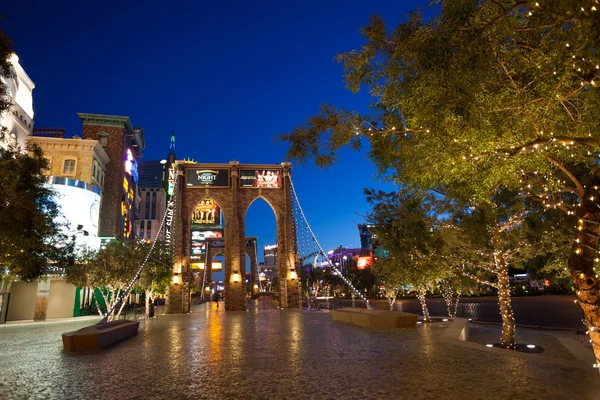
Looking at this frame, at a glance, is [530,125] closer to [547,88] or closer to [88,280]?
[547,88]

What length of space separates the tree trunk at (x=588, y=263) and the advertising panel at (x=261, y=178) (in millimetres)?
34179

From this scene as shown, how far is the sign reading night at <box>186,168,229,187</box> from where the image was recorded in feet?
123

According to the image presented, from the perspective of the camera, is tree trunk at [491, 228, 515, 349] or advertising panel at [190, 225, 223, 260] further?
advertising panel at [190, 225, 223, 260]

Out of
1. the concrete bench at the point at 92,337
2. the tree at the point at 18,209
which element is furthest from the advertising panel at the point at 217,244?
the concrete bench at the point at 92,337

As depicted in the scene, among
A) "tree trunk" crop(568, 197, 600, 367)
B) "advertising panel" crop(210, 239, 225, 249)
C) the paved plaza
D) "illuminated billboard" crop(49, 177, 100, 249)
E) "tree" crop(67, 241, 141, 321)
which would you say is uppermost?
"advertising panel" crop(210, 239, 225, 249)

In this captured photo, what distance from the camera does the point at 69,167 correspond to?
37.2 m

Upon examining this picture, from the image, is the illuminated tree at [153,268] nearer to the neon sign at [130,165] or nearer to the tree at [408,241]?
the tree at [408,241]

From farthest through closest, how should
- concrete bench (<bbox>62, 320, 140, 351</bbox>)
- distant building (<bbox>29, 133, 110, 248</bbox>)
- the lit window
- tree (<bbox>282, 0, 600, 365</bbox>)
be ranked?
the lit window → distant building (<bbox>29, 133, 110, 248</bbox>) → concrete bench (<bbox>62, 320, 140, 351</bbox>) → tree (<bbox>282, 0, 600, 365</bbox>)

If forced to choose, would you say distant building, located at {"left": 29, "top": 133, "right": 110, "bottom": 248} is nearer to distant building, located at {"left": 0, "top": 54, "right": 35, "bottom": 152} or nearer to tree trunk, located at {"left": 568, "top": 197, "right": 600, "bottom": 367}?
distant building, located at {"left": 0, "top": 54, "right": 35, "bottom": 152}

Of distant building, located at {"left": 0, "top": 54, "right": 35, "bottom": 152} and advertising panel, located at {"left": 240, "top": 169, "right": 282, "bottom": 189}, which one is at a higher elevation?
distant building, located at {"left": 0, "top": 54, "right": 35, "bottom": 152}

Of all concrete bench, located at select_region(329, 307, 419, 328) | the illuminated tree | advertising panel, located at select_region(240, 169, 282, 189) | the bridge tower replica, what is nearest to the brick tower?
the bridge tower replica

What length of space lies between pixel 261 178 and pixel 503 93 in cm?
3426

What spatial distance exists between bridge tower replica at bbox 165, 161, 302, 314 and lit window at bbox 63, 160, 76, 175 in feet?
31.2

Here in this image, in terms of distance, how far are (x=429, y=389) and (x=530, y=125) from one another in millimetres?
4020
